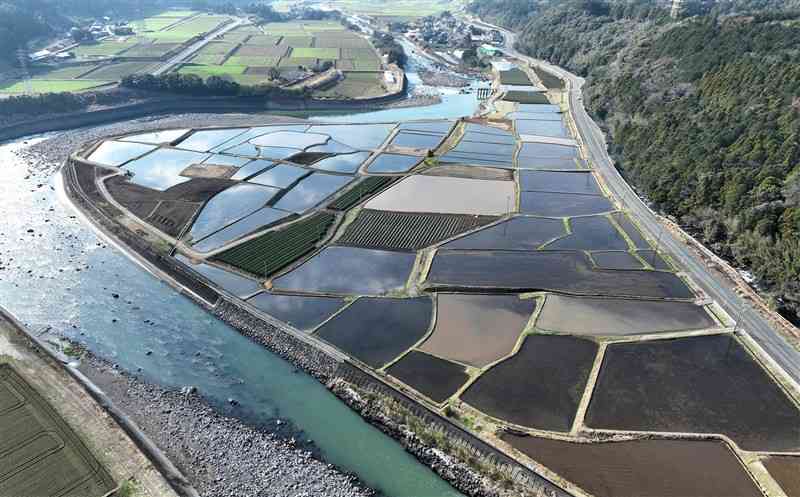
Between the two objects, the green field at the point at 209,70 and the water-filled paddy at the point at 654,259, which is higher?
the water-filled paddy at the point at 654,259

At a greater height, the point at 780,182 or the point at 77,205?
the point at 780,182

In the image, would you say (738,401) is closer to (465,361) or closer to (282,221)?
(465,361)

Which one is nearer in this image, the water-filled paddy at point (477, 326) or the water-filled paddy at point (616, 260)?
the water-filled paddy at point (477, 326)

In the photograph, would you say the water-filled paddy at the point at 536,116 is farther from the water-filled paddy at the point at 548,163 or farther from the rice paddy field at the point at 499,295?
the water-filled paddy at the point at 548,163

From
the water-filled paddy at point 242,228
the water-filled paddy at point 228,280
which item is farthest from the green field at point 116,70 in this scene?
the water-filled paddy at point 228,280

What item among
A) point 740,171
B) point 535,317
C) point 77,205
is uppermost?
point 740,171

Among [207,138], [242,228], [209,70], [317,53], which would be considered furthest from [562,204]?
[317,53]

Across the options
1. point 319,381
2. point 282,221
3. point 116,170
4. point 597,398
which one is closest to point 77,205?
point 116,170
